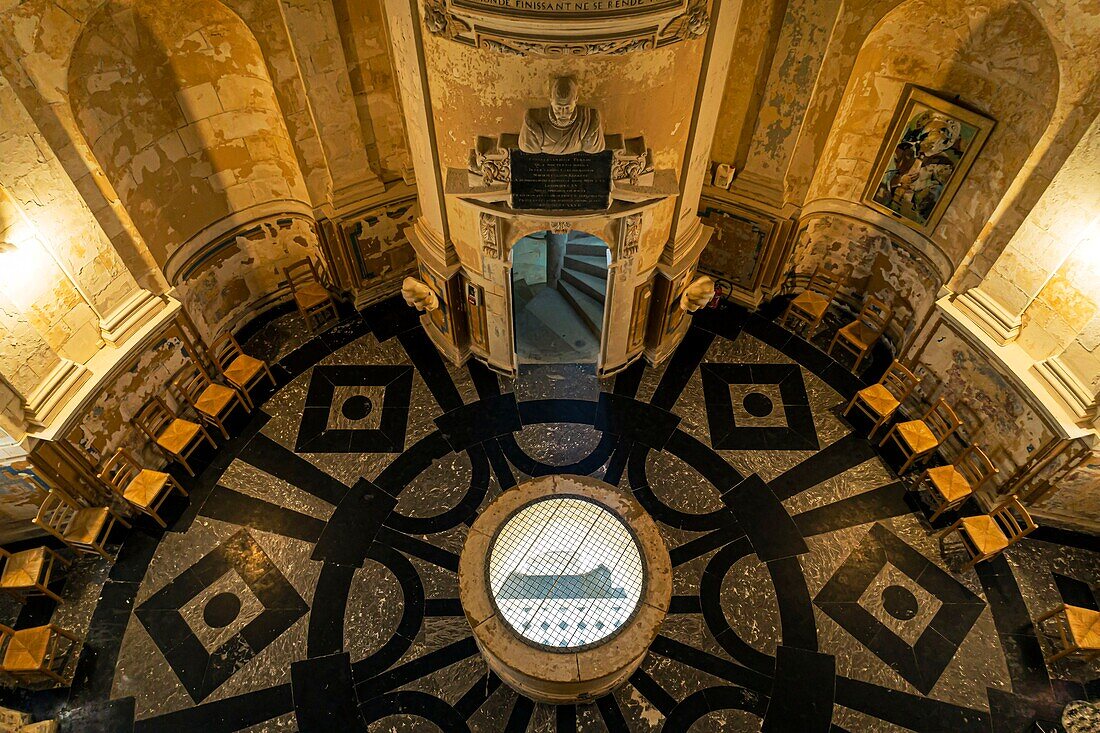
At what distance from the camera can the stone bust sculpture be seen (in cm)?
758

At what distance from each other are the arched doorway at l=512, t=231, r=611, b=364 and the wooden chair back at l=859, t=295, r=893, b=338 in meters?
4.67

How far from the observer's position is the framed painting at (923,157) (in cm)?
934

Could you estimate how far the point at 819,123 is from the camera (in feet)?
32.6

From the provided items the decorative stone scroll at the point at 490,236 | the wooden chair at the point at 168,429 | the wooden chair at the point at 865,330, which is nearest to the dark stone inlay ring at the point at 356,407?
the wooden chair at the point at 168,429

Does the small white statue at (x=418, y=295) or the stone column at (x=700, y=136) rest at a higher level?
the stone column at (x=700, y=136)

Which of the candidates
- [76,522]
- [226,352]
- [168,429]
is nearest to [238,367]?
[226,352]

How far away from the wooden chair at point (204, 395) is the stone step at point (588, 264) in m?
6.47

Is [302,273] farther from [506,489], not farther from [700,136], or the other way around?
[700,136]

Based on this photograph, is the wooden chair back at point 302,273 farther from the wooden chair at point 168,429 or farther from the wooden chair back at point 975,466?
the wooden chair back at point 975,466

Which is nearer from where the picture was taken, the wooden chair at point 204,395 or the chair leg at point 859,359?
the wooden chair at point 204,395

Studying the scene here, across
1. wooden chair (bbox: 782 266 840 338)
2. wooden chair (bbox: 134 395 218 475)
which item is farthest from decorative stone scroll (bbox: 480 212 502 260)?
wooden chair (bbox: 782 266 840 338)

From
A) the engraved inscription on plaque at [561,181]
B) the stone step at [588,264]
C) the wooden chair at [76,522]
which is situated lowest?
the wooden chair at [76,522]

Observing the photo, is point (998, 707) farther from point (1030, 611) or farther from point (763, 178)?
point (763, 178)

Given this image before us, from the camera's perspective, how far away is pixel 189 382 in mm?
10477
